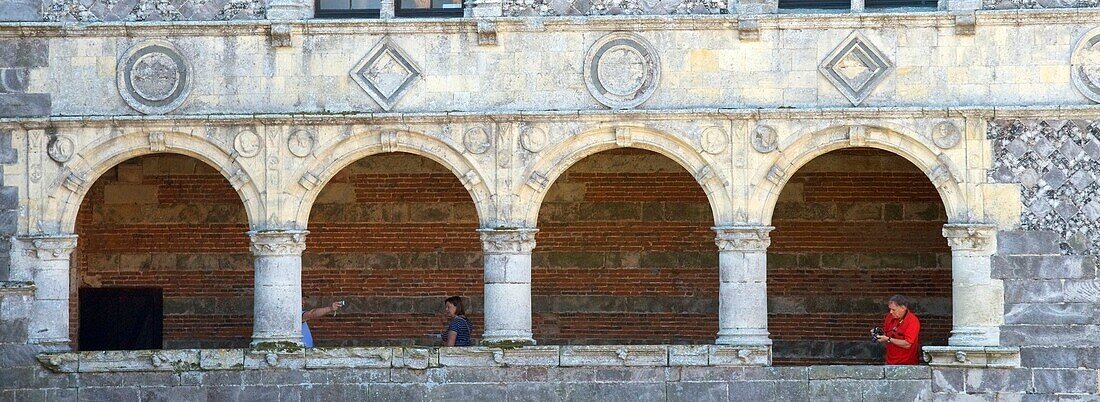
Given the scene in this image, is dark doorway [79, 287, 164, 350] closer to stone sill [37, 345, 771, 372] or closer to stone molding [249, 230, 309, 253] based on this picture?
stone sill [37, 345, 771, 372]

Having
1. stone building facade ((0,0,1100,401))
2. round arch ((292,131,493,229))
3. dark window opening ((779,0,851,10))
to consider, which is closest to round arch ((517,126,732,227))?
stone building facade ((0,0,1100,401))

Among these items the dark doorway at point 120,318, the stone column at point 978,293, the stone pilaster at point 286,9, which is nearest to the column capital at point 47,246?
the dark doorway at point 120,318

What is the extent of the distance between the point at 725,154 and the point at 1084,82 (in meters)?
3.13

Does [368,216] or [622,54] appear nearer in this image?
[622,54]

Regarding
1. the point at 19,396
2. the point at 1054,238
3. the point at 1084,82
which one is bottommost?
the point at 19,396

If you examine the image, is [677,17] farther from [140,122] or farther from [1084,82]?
[140,122]

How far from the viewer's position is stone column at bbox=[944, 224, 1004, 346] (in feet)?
59.1

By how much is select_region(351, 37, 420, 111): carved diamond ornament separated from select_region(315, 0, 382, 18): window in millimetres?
544

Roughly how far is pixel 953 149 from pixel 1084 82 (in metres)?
1.25

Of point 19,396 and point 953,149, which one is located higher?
point 953,149

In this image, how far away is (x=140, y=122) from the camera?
1841cm

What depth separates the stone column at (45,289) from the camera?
60.6 ft

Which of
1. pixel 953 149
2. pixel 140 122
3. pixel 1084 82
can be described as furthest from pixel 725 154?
pixel 140 122

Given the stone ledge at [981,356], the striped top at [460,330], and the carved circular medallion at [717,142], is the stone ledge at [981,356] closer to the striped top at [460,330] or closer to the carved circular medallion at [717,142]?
the carved circular medallion at [717,142]
